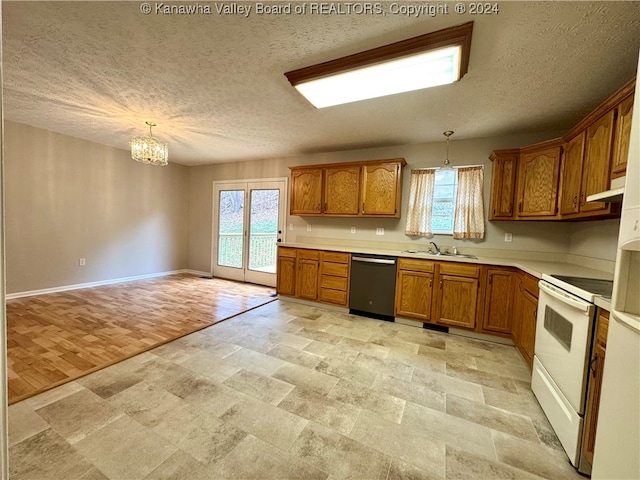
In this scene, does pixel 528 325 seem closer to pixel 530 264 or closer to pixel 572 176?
pixel 530 264

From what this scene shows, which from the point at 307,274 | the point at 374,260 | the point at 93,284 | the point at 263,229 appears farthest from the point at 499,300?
the point at 93,284

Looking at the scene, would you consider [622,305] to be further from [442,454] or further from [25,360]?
[25,360]

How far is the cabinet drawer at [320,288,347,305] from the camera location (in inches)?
151

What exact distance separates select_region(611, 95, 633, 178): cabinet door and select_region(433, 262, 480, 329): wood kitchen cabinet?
4.73 feet

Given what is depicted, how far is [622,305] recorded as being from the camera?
123cm

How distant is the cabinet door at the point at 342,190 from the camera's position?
398cm

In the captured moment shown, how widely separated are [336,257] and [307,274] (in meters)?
0.55

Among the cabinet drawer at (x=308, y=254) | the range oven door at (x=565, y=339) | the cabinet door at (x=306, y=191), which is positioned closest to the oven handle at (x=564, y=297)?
the range oven door at (x=565, y=339)

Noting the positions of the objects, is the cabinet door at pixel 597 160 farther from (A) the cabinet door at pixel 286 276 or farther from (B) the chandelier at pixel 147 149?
(B) the chandelier at pixel 147 149

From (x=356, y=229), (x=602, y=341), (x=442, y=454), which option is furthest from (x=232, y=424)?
(x=356, y=229)

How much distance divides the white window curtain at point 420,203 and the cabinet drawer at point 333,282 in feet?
3.78

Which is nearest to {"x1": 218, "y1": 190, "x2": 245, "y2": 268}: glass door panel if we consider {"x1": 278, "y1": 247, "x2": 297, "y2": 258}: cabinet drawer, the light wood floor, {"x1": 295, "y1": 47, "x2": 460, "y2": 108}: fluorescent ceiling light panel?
the light wood floor

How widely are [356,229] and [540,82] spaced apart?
8.73 feet

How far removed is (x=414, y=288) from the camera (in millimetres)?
3379
